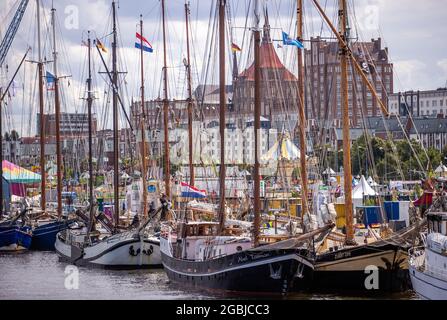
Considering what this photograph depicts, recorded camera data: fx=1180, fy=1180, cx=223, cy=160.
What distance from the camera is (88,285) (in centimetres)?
6456

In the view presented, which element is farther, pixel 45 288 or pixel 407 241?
pixel 45 288

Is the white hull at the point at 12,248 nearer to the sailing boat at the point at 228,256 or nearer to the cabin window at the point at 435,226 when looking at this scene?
the sailing boat at the point at 228,256

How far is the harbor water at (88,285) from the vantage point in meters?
56.7

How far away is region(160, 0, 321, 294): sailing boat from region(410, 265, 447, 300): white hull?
580cm

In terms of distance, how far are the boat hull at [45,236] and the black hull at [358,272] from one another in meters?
43.6

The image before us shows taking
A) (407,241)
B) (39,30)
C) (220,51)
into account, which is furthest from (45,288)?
(39,30)

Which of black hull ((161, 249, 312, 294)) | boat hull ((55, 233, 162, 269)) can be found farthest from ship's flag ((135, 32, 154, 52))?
black hull ((161, 249, 312, 294))

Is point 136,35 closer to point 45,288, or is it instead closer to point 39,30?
point 39,30

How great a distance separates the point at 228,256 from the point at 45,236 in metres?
44.0

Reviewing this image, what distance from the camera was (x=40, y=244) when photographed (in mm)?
95500

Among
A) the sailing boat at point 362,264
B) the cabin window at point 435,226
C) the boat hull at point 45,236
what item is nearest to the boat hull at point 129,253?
the sailing boat at point 362,264

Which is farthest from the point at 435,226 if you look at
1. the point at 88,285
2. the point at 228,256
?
the point at 88,285

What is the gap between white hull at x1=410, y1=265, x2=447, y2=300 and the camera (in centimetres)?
4453

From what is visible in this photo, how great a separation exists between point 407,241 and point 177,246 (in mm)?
13153
